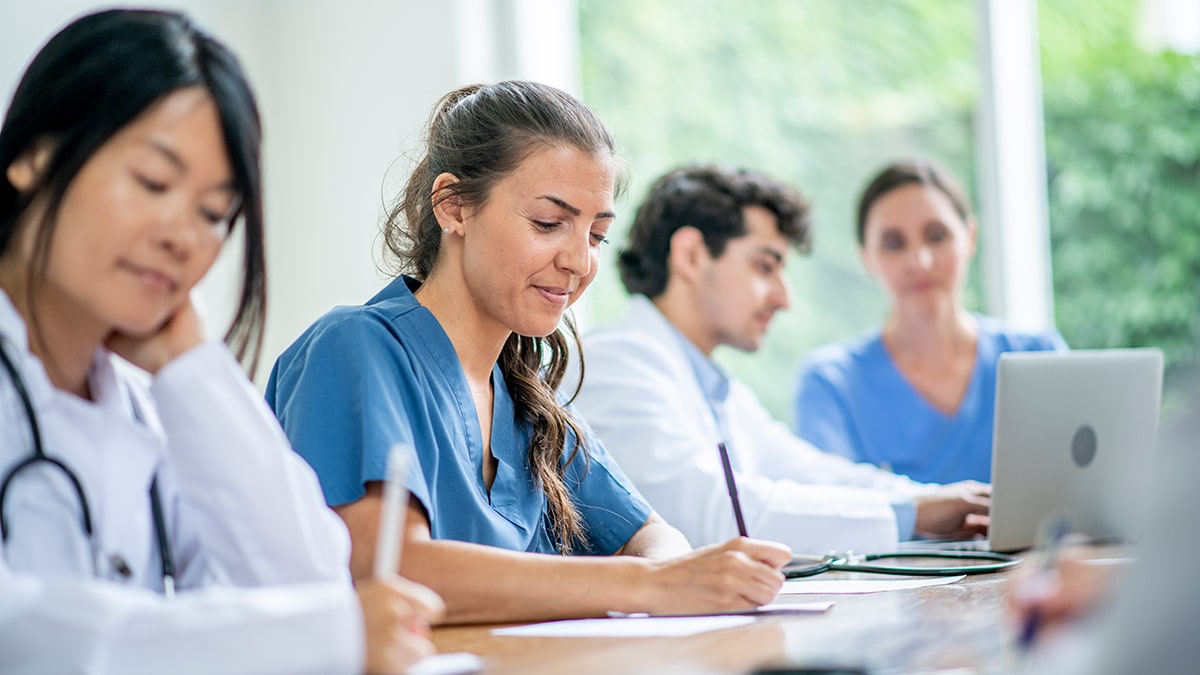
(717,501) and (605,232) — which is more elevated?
(605,232)

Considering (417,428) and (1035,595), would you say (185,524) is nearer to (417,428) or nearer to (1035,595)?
(417,428)

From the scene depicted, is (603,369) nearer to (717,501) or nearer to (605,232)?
(717,501)

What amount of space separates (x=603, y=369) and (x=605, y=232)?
0.62 meters

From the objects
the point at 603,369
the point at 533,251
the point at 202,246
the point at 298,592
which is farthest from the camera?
the point at 603,369

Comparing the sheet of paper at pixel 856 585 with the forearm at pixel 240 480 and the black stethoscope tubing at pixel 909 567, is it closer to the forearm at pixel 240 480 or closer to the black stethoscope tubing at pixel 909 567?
the black stethoscope tubing at pixel 909 567

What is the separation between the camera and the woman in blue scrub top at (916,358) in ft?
9.98

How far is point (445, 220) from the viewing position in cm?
170

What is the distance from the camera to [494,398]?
1.72m

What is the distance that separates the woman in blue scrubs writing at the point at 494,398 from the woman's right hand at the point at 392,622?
35cm

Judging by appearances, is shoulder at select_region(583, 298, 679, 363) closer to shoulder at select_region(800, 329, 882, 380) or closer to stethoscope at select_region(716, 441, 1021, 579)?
stethoscope at select_region(716, 441, 1021, 579)

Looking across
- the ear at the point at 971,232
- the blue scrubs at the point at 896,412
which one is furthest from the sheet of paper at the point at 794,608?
the ear at the point at 971,232

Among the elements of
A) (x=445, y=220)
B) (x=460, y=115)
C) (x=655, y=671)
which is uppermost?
(x=460, y=115)

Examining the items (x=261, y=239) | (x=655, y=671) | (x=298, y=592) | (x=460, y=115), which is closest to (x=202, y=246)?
(x=261, y=239)

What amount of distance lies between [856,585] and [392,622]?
0.83 m
